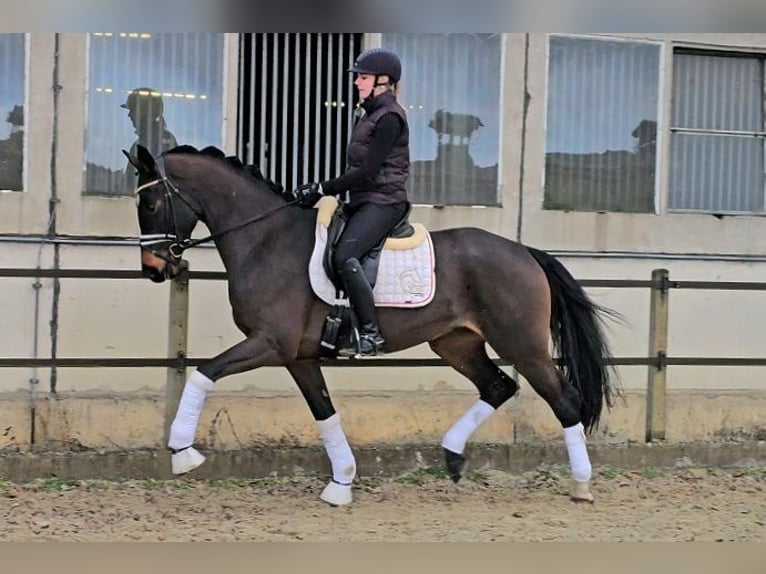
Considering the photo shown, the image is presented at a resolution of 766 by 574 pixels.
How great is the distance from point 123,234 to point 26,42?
168 centimetres

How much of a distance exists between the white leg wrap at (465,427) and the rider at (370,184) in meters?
0.90

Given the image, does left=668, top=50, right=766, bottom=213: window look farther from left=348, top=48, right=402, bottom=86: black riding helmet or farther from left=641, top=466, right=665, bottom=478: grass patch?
left=348, top=48, right=402, bottom=86: black riding helmet

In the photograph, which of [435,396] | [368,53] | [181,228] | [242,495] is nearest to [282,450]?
[242,495]

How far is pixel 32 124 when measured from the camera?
6.52 m

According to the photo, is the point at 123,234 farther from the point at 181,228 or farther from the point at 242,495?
the point at 242,495

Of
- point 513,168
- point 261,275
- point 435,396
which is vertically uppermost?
point 513,168

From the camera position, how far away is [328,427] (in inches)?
212

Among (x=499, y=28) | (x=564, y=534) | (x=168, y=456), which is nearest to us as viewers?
(x=564, y=534)

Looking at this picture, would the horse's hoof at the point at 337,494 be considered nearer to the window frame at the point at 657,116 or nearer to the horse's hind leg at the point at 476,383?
the horse's hind leg at the point at 476,383

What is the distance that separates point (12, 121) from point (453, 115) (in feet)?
11.9

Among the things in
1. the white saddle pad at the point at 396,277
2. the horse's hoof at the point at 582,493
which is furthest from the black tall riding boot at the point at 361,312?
the horse's hoof at the point at 582,493

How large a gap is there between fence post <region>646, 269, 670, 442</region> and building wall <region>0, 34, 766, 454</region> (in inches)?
24.2

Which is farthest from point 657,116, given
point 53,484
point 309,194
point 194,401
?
point 53,484

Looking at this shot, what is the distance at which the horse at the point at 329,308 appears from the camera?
4906 mm
